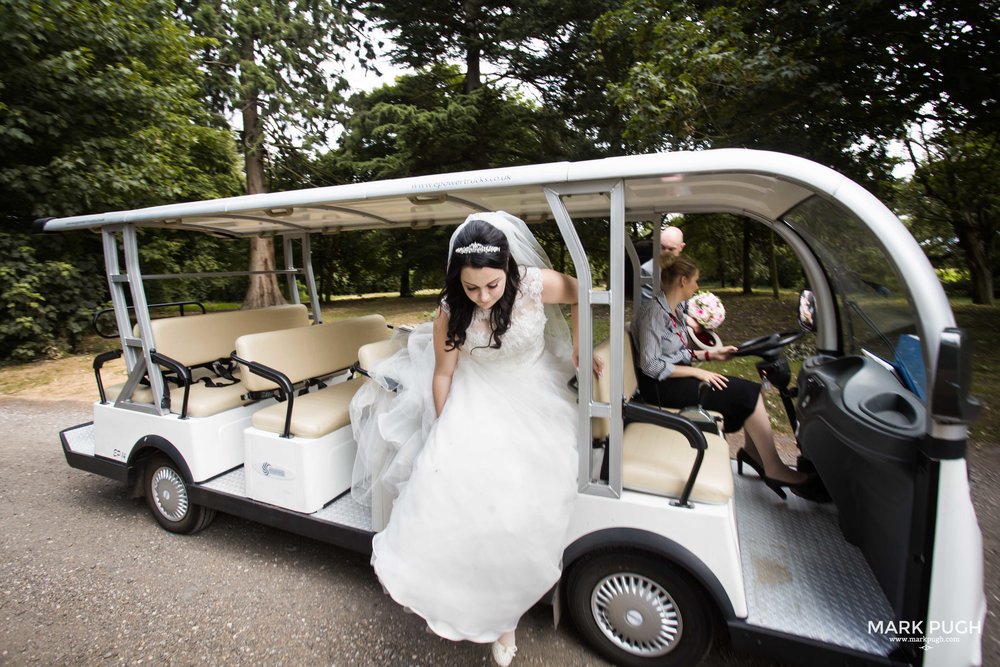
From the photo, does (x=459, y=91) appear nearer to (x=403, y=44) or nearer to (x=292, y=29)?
(x=403, y=44)

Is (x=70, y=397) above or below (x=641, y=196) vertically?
below

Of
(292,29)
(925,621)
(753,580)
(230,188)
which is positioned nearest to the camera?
(925,621)

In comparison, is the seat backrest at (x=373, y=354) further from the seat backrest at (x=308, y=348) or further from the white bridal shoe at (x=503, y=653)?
the white bridal shoe at (x=503, y=653)

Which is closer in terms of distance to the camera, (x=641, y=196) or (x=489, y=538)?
(x=489, y=538)

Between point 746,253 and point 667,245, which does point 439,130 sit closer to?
point 667,245

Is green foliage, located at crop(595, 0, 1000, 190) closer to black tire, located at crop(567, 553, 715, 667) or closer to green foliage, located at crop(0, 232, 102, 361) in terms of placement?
black tire, located at crop(567, 553, 715, 667)

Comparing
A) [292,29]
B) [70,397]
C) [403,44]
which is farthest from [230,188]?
[70,397]

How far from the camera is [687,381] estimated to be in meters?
2.89

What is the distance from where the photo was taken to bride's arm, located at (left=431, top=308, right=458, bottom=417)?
2.40 metres

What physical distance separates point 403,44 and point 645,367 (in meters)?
13.3

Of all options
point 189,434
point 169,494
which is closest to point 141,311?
point 189,434

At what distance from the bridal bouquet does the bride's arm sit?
1.83 m

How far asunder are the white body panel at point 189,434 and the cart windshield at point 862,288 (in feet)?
11.3

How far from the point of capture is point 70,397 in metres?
7.11
